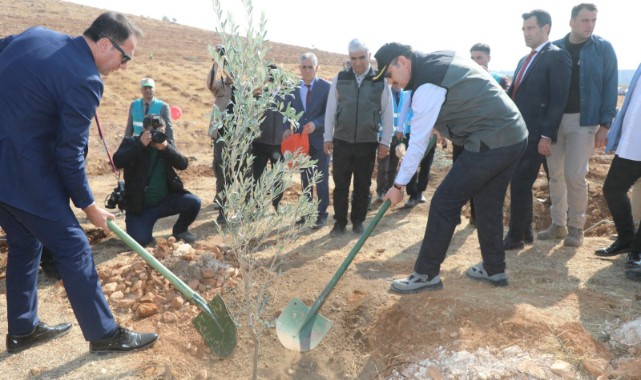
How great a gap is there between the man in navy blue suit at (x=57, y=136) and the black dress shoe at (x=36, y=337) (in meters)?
0.49

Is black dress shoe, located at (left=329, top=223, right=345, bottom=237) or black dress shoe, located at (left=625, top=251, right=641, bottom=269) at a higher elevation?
black dress shoe, located at (left=625, top=251, right=641, bottom=269)

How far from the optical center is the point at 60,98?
2.66 m

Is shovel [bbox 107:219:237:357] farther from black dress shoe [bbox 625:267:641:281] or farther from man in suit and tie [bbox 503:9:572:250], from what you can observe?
black dress shoe [bbox 625:267:641:281]

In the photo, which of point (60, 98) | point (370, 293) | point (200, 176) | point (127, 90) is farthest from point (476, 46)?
point (127, 90)

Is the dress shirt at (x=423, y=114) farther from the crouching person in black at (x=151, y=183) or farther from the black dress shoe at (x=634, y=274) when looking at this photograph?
the crouching person in black at (x=151, y=183)

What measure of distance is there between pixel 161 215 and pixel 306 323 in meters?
2.67

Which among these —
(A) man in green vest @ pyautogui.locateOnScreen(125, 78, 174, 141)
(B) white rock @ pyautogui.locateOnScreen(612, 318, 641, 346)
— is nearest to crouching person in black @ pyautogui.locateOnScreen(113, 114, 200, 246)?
(A) man in green vest @ pyautogui.locateOnScreen(125, 78, 174, 141)

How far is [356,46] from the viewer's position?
4.86 metres

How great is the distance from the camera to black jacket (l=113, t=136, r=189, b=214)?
4941 mm

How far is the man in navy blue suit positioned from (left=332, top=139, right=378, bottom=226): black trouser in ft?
8.79

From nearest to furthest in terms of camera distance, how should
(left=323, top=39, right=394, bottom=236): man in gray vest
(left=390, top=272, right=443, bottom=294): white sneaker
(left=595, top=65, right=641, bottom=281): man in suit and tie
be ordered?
(left=390, top=272, right=443, bottom=294): white sneaker → (left=595, top=65, right=641, bottom=281): man in suit and tie → (left=323, top=39, right=394, bottom=236): man in gray vest

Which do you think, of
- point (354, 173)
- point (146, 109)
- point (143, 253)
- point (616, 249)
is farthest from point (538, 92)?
point (146, 109)

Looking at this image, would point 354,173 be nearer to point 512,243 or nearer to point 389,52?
point 512,243

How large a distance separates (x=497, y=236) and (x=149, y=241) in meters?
3.51
